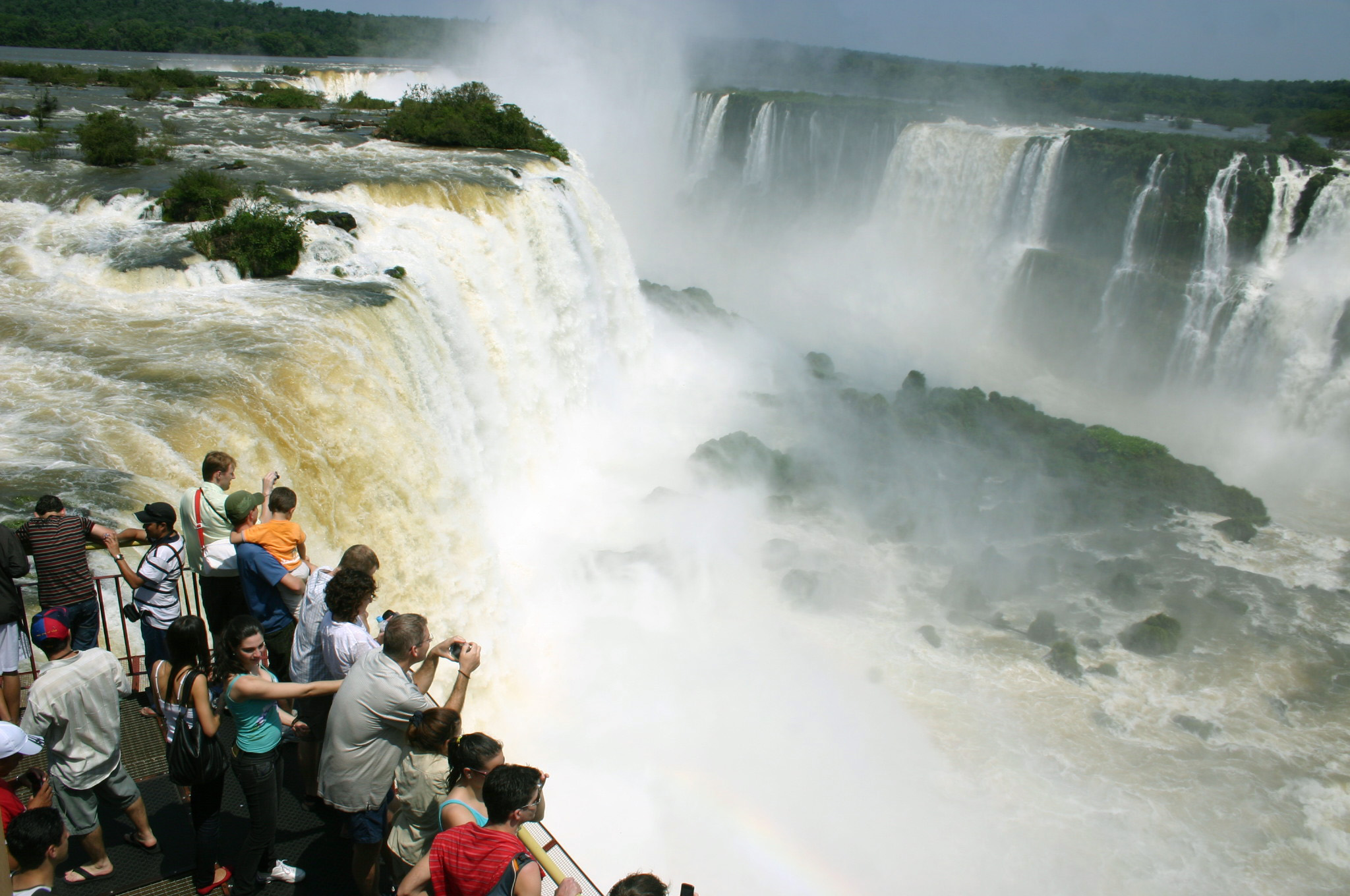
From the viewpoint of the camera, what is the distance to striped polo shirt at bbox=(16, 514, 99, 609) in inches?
181

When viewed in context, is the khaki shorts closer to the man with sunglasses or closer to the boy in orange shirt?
the boy in orange shirt

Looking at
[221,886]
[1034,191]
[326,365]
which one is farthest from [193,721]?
[1034,191]

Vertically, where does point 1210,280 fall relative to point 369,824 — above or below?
above

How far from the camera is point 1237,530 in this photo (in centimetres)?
1541

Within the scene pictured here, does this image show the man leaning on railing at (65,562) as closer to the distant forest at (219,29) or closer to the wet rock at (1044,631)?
the wet rock at (1044,631)

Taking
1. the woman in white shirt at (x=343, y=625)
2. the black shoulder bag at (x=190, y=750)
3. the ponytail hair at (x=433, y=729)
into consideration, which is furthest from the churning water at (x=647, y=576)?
the ponytail hair at (x=433, y=729)

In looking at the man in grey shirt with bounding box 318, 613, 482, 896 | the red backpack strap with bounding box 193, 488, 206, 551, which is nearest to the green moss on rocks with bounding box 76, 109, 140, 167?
the red backpack strap with bounding box 193, 488, 206, 551

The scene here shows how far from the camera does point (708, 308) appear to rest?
24.4m

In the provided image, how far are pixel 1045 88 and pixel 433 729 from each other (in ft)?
182

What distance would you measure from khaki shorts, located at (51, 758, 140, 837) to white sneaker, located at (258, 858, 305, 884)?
0.79 meters

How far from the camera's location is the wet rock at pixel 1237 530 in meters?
15.3

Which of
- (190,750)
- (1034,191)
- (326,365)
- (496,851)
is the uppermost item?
(1034,191)

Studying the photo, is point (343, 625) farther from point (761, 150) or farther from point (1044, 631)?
point (761, 150)

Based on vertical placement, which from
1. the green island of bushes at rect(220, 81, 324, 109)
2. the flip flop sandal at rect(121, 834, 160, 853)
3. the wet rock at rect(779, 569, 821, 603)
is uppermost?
the green island of bushes at rect(220, 81, 324, 109)
